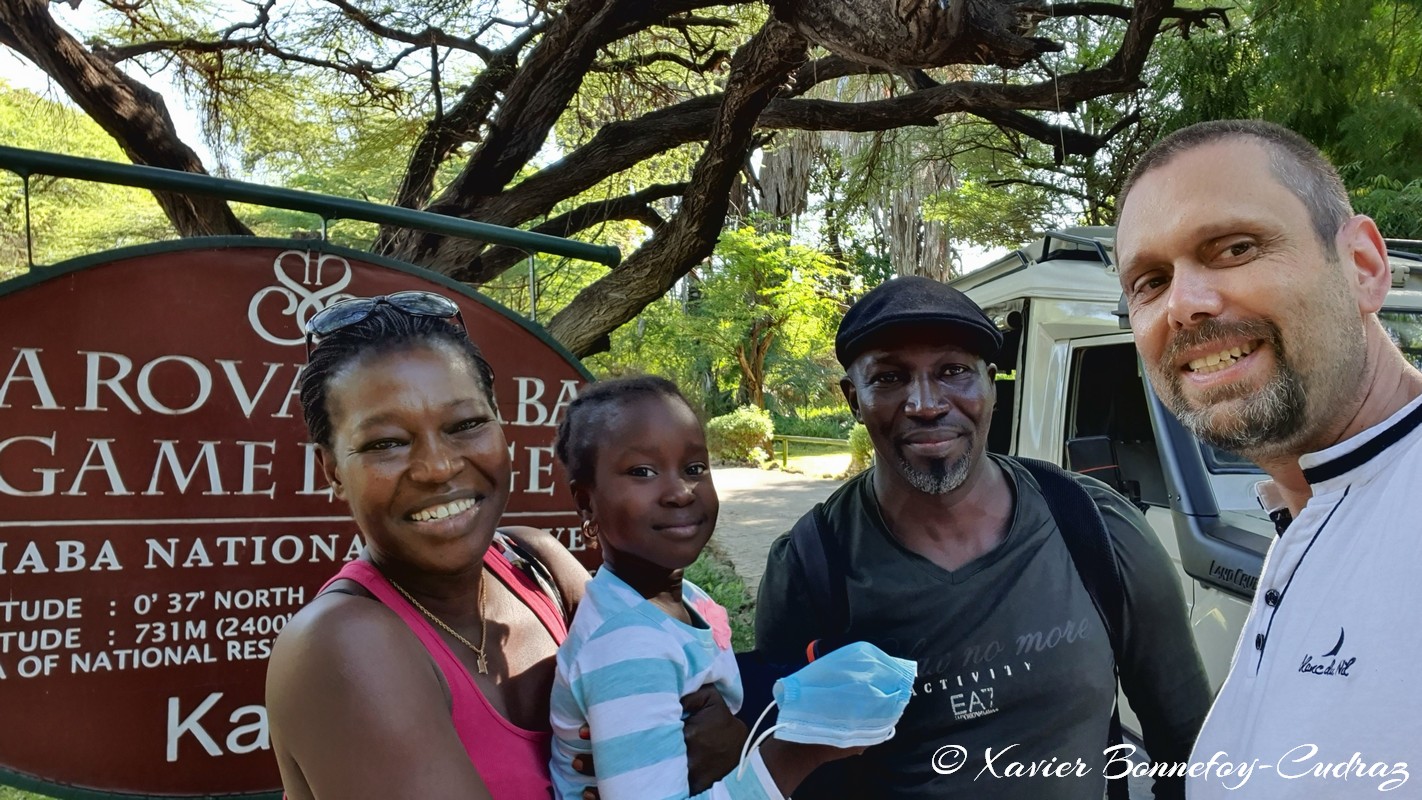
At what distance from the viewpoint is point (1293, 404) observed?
1.34 meters

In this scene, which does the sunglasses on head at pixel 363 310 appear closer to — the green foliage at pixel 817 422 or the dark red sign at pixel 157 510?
the dark red sign at pixel 157 510

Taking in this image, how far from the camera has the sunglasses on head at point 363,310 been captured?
150 cm

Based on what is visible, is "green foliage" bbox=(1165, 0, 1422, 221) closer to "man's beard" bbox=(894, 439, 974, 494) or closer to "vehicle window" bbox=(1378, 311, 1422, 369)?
"vehicle window" bbox=(1378, 311, 1422, 369)

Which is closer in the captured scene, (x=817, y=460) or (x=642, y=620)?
(x=642, y=620)

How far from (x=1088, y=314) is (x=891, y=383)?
3.67m

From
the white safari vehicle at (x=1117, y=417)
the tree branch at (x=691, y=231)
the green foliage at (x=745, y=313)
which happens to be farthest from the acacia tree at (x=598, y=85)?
the green foliage at (x=745, y=313)

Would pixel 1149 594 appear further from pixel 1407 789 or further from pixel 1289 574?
pixel 1407 789

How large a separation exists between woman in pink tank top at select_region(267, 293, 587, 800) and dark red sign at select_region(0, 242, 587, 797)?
0.61 meters

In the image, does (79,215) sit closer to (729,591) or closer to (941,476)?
(729,591)

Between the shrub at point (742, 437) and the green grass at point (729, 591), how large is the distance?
8.56m

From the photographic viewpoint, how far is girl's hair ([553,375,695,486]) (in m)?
1.75

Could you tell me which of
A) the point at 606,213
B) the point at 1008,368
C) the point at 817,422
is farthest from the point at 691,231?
the point at 817,422

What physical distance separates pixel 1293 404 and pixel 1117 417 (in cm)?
511

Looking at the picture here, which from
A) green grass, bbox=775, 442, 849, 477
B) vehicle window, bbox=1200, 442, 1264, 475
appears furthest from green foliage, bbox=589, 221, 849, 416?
vehicle window, bbox=1200, 442, 1264, 475
